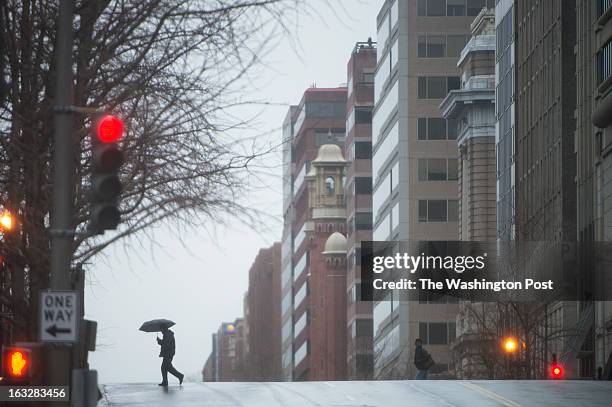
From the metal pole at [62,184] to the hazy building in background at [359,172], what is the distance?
452 ft

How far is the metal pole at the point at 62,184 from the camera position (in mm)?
19406

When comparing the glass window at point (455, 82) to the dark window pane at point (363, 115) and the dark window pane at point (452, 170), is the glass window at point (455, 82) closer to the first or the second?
the dark window pane at point (452, 170)

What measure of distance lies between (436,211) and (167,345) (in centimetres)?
9082

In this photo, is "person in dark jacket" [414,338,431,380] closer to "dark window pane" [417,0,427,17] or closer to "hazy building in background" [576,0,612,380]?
"hazy building in background" [576,0,612,380]

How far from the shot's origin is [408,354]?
12381 centimetres

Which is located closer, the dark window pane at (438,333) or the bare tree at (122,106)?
the bare tree at (122,106)

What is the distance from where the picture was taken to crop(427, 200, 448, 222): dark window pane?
133 m

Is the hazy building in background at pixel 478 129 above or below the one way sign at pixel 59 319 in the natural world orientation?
above

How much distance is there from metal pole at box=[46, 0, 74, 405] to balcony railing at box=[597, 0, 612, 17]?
57520 mm

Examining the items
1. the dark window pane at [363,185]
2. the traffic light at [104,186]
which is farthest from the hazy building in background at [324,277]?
the traffic light at [104,186]

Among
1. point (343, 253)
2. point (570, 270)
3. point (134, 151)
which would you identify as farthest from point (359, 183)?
point (134, 151)

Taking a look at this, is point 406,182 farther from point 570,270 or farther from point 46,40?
point 46,40

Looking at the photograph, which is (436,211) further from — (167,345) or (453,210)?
(167,345)

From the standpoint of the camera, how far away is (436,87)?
134875 mm
